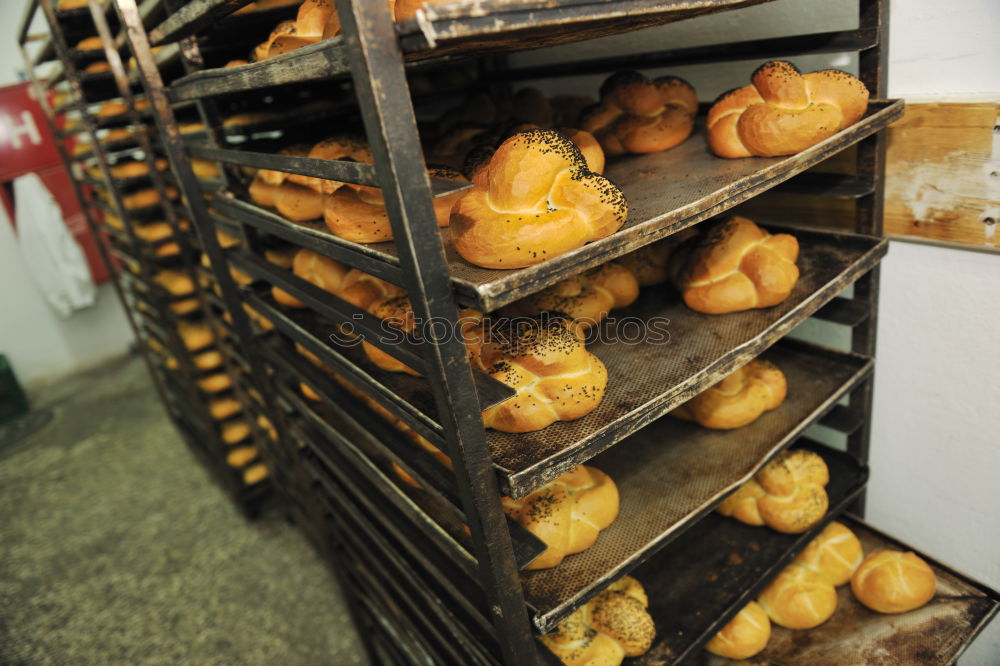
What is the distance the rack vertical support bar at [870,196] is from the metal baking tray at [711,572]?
0.22 metres

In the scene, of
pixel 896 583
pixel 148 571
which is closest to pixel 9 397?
pixel 148 571

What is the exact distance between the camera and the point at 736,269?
1.46 metres

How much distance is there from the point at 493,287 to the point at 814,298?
0.94 meters

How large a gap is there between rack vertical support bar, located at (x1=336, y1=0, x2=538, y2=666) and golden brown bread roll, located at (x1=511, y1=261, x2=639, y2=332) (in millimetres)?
557

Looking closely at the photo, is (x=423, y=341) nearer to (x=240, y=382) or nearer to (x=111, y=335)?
(x=240, y=382)

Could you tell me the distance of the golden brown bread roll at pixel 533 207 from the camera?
870mm

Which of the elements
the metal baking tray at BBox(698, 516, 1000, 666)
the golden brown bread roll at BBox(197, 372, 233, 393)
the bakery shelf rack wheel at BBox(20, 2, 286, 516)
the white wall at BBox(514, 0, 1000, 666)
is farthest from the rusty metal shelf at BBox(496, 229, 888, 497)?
the golden brown bread roll at BBox(197, 372, 233, 393)

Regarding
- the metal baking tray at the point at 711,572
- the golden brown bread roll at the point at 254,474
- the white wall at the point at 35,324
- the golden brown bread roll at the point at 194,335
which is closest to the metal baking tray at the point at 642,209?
the metal baking tray at the point at 711,572

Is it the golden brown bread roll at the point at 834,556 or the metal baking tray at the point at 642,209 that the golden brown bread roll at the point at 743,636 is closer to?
the golden brown bread roll at the point at 834,556

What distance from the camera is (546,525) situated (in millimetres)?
1219

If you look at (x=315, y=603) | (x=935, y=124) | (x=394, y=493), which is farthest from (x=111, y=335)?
(x=935, y=124)

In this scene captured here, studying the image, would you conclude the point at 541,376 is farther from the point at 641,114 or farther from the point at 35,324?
the point at 35,324

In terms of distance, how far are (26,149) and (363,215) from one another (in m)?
5.55

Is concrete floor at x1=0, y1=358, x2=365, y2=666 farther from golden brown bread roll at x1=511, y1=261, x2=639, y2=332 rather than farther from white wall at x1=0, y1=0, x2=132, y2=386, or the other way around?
golden brown bread roll at x1=511, y1=261, x2=639, y2=332
